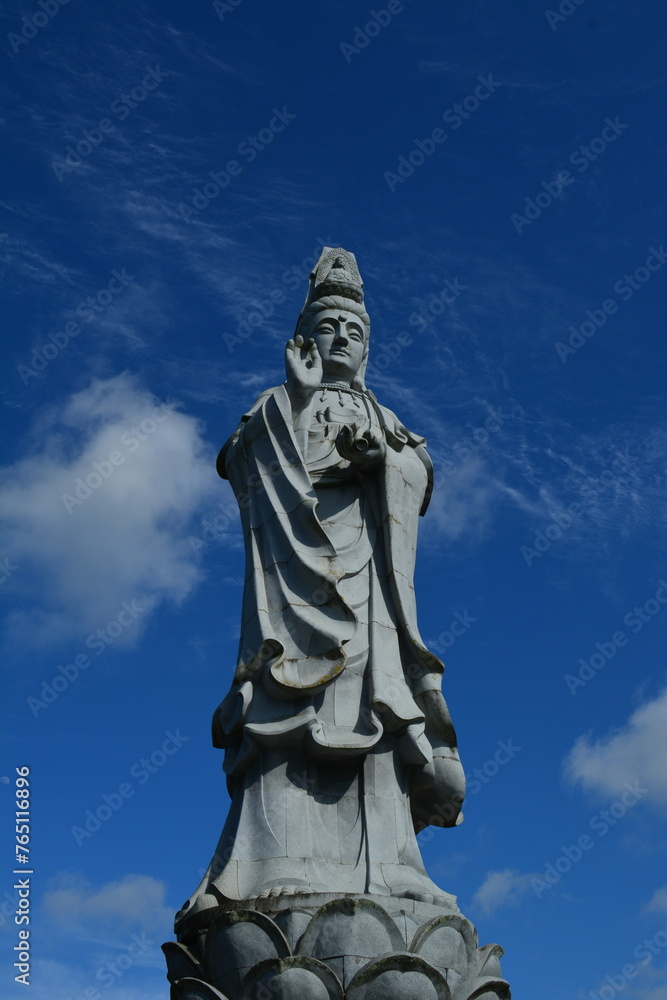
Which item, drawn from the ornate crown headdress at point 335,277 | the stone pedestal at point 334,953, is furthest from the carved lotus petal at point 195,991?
→ the ornate crown headdress at point 335,277

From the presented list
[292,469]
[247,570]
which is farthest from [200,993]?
[292,469]

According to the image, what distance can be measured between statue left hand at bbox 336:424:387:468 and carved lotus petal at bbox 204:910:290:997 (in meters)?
4.97

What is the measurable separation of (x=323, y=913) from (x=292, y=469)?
15.5ft

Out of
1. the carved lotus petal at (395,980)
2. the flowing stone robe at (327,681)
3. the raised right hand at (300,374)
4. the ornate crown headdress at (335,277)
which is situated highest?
the ornate crown headdress at (335,277)

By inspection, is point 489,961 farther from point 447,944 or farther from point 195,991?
point 195,991

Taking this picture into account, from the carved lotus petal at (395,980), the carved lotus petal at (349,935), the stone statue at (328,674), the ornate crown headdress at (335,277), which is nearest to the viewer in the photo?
the carved lotus petal at (395,980)

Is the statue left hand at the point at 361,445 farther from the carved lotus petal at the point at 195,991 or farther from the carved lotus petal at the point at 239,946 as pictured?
the carved lotus petal at the point at 195,991

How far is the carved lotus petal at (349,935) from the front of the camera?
935 centimetres

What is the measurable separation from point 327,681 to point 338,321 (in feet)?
15.3

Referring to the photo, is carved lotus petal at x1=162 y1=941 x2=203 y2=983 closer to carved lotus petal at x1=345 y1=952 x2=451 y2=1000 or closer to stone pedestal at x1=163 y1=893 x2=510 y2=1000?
stone pedestal at x1=163 y1=893 x2=510 y2=1000

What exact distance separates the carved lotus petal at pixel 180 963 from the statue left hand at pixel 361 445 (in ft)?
17.0

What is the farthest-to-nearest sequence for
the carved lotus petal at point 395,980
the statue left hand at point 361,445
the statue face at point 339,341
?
the statue face at point 339,341
the statue left hand at point 361,445
the carved lotus petal at point 395,980

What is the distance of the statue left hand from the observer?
41.4ft

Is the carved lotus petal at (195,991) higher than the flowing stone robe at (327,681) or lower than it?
lower
